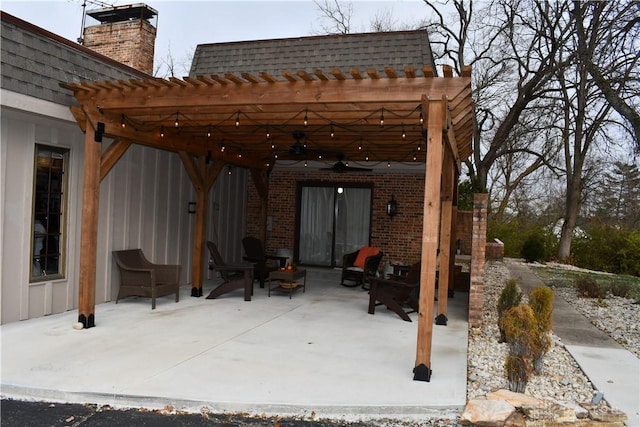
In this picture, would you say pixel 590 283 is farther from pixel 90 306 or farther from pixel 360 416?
pixel 90 306

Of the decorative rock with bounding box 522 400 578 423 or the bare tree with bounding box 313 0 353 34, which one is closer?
the decorative rock with bounding box 522 400 578 423

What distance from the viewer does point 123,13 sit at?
9.86 meters

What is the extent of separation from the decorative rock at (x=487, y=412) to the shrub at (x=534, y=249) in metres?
13.6

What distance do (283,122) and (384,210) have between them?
5.28 meters

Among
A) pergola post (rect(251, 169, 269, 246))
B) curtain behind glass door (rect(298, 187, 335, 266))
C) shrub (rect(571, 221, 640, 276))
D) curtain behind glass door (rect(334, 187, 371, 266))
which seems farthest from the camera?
shrub (rect(571, 221, 640, 276))

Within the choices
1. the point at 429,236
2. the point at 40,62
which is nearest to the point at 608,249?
the point at 429,236

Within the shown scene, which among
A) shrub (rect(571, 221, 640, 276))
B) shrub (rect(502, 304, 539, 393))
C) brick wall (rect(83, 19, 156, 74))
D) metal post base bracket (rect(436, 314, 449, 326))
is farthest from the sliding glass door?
shrub (rect(571, 221, 640, 276))

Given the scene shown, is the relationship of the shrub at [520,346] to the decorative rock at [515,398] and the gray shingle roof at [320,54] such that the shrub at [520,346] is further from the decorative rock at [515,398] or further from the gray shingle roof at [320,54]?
the gray shingle roof at [320,54]

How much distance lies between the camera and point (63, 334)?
5.11 m

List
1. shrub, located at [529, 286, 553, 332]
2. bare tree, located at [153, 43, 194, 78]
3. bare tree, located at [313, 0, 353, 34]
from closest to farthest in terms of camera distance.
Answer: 1. shrub, located at [529, 286, 553, 332]
2. bare tree, located at [313, 0, 353, 34]
3. bare tree, located at [153, 43, 194, 78]

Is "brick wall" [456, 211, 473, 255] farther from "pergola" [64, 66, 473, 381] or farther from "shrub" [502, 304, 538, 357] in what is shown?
"shrub" [502, 304, 538, 357]

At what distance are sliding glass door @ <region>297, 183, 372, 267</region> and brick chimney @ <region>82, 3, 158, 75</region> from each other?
Result: 4.38 m

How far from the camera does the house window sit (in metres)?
5.70

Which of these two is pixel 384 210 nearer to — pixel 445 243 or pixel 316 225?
pixel 316 225
